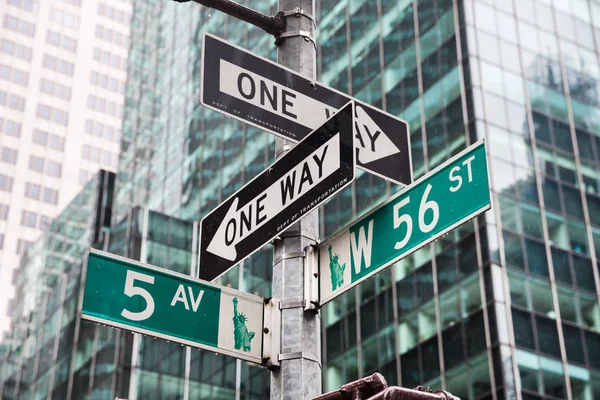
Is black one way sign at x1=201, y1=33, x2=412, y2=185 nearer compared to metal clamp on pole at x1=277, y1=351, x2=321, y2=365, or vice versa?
metal clamp on pole at x1=277, y1=351, x2=321, y2=365

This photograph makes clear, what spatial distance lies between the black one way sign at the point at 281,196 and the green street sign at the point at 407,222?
301mm

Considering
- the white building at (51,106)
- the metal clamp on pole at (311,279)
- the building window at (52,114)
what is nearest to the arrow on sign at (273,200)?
the metal clamp on pole at (311,279)

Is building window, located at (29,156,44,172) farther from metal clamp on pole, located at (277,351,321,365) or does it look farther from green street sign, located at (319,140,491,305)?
metal clamp on pole, located at (277,351,321,365)

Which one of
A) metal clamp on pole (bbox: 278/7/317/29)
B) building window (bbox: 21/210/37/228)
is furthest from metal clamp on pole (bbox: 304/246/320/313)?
building window (bbox: 21/210/37/228)

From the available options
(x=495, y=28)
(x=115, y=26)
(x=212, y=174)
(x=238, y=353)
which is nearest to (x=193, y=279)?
(x=238, y=353)

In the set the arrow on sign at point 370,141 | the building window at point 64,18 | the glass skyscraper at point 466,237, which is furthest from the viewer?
the building window at point 64,18

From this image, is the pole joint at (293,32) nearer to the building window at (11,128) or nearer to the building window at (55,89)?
the building window at (11,128)

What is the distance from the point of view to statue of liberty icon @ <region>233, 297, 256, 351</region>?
4824 mm

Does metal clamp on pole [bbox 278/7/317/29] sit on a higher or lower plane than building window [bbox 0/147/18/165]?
lower

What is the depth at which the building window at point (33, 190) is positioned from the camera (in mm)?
95125

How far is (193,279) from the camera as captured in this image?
5.02m

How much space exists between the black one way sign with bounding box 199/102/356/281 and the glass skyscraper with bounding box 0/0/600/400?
26.5 meters

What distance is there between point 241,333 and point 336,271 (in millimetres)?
564

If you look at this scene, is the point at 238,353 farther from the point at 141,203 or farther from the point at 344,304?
the point at 141,203
